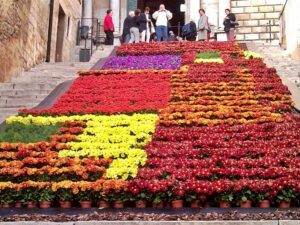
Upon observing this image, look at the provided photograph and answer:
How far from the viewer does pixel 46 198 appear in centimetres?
809

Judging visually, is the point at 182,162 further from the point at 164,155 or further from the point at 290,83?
the point at 290,83

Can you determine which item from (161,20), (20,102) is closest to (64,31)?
(161,20)

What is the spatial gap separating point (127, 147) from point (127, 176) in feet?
6.00

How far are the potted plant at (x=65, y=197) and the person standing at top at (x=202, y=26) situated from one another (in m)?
19.3

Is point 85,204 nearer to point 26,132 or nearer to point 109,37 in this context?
point 26,132

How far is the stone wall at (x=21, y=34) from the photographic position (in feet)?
59.2

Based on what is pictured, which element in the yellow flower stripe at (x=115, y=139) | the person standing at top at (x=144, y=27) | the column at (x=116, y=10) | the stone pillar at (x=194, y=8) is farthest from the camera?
the column at (x=116, y=10)

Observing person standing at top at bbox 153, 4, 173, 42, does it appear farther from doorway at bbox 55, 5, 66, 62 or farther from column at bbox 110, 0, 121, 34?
column at bbox 110, 0, 121, 34

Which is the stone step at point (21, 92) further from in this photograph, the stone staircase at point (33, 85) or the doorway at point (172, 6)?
the doorway at point (172, 6)

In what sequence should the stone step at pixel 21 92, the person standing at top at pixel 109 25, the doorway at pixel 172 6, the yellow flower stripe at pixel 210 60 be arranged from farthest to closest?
the doorway at pixel 172 6
the person standing at top at pixel 109 25
the yellow flower stripe at pixel 210 60
the stone step at pixel 21 92

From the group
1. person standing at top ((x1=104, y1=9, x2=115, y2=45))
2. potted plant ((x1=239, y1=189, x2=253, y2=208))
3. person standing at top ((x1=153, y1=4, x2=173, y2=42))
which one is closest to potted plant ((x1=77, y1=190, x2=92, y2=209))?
potted plant ((x1=239, y1=189, x2=253, y2=208))

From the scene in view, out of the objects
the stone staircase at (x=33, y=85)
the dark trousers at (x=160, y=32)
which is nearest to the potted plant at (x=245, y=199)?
the stone staircase at (x=33, y=85)

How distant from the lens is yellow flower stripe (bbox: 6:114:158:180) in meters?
9.43

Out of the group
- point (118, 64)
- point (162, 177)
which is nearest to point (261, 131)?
point (162, 177)
